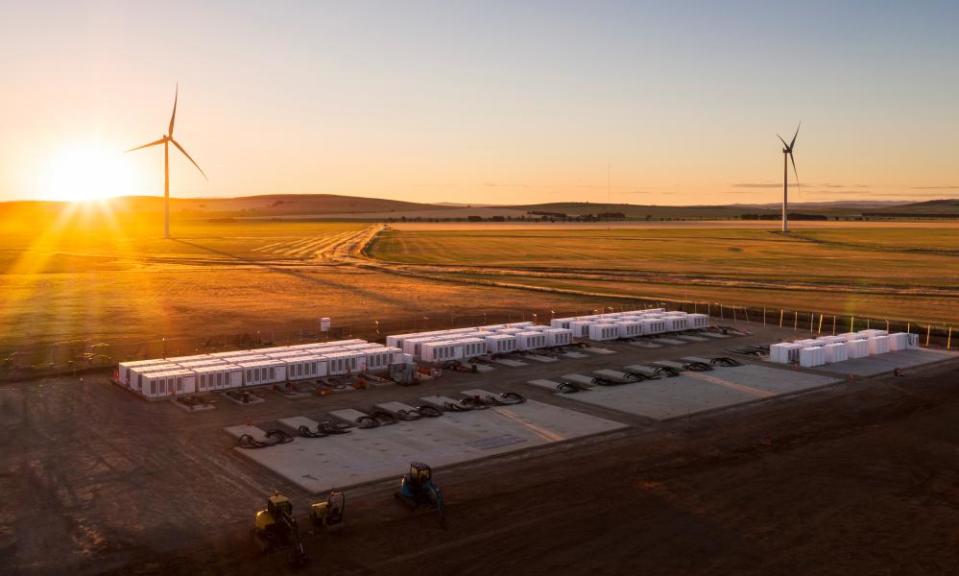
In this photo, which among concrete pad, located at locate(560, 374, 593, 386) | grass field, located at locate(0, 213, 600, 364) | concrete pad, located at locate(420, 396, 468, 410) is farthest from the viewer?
grass field, located at locate(0, 213, 600, 364)

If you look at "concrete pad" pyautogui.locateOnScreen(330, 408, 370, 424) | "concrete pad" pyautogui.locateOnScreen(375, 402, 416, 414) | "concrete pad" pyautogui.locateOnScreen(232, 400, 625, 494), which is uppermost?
"concrete pad" pyautogui.locateOnScreen(375, 402, 416, 414)

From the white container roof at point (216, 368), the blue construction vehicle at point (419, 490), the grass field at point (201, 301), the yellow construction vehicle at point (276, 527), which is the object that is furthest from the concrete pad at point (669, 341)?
the yellow construction vehicle at point (276, 527)

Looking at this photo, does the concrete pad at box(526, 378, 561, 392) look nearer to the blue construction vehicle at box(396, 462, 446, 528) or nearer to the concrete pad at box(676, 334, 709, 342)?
the blue construction vehicle at box(396, 462, 446, 528)

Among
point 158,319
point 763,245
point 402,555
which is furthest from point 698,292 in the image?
point 763,245

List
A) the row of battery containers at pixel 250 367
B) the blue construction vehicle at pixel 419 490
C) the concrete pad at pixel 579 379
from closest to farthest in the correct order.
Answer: the blue construction vehicle at pixel 419 490, the row of battery containers at pixel 250 367, the concrete pad at pixel 579 379

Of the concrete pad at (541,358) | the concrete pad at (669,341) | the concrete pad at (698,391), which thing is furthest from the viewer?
the concrete pad at (669,341)

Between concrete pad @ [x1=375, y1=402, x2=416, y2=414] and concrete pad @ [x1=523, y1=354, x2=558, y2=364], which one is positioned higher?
concrete pad @ [x1=523, y1=354, x2=558, y2=364]

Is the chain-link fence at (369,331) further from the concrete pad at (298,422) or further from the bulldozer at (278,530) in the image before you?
the bulldozer at (278,530)

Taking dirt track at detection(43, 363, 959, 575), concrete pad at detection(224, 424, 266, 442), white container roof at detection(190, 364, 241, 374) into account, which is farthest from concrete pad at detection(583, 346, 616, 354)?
concrete pad at detection(224, 424, 266, 442)
